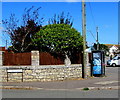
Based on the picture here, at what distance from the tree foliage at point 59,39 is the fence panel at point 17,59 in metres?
1.38

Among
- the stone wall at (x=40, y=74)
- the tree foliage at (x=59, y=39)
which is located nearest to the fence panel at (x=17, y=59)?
the stone wall at (x=40, y=74)

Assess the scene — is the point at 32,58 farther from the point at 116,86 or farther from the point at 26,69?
the point at 116,86

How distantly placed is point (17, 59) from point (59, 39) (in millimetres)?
3141

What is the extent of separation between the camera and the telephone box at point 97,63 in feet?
61.7

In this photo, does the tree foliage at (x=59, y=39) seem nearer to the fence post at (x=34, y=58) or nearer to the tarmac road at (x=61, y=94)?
the fence post at (x=34, y=58)

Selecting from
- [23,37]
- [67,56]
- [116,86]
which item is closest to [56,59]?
[67,56]

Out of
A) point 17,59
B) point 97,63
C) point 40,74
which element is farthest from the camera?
point 97,63

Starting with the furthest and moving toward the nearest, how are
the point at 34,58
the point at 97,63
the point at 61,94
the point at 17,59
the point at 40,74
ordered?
1. the point at 97,63
2. the point at 17,59
3. the point at 34,58
4. the point at 40,74
5. the point at 61,94

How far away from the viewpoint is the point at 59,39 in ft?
55.4

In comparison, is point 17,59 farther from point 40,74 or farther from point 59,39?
point 59,39

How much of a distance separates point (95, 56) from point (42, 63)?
4265 mm

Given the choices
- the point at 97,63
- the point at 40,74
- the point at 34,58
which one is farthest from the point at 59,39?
the point at 97,63

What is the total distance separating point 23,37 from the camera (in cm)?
2606

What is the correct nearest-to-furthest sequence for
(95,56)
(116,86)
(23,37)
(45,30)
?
(116,86)
(45,30)
(95,56)
(23,37)
